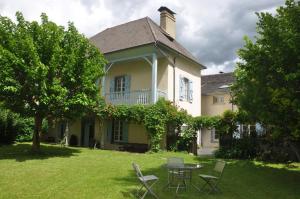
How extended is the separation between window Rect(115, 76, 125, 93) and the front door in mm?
2898

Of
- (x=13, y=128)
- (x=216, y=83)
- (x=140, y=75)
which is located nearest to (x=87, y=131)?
(x=13, y=128)

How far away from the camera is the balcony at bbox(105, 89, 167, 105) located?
60.2 feet

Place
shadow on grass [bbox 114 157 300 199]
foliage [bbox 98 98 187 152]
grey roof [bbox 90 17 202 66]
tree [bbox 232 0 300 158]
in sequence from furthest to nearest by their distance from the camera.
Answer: grey roof [bbox 90 17 202 66] < foliage [bbox 98 98 187 152] < tree [bbox 232 0 300 158] < shadow on grass [bbox 114 157 300 199]

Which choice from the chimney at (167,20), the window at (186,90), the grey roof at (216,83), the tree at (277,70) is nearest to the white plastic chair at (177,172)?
the tree at (277,70)

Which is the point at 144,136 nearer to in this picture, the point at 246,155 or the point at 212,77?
the point at 246,155

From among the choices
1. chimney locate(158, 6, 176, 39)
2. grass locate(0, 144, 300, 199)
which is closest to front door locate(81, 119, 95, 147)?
grass locate(0, 144, 300, 199)

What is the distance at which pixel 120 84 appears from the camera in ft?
70.2

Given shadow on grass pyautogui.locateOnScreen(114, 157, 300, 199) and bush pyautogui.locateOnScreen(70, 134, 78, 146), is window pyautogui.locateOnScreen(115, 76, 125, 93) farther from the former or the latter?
shadow on grass pyautogui.locateOnScreen(114, 157, 300, 199)

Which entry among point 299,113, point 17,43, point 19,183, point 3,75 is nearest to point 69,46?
point 17,43

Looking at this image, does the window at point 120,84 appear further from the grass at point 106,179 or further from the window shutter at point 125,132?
the grass at point 106,179

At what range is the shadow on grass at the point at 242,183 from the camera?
319 inches

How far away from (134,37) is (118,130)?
6288mm

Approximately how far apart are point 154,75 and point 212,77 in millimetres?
16833

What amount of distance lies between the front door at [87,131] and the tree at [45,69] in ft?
22.3
